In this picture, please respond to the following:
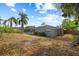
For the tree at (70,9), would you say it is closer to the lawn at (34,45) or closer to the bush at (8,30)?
the lawn at (34,45)

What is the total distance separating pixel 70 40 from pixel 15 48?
596 mm

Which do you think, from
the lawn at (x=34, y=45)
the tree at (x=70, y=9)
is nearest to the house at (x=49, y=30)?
the lawn at (x=34, y=45)

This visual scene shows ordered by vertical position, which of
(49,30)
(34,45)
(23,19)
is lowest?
(34,45)

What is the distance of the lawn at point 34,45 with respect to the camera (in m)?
2.21

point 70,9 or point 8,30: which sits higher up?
point 70,9

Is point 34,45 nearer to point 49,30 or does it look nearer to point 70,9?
point 49,30

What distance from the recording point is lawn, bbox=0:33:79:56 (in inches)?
87.0

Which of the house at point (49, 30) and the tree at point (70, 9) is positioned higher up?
the tree at point (70, 9)

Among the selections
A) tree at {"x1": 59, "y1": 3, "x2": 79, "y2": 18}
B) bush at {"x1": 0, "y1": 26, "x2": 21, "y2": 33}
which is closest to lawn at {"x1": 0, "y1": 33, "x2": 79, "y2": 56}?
bush at {"x1": 0, "y1": 26, "x2": 21, "y2": 33}

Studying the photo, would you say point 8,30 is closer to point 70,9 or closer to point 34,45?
point 34,45

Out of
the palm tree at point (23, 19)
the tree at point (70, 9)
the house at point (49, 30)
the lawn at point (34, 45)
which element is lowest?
the lawn at point (34, 45)

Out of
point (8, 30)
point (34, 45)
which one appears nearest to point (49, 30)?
point (34, 45)

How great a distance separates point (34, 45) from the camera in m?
2.24

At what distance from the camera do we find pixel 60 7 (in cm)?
222
